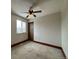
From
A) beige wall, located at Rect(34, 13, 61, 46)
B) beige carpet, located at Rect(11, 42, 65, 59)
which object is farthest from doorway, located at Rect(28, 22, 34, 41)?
beige carpet, located at Rect(11, 42, 65, 59)

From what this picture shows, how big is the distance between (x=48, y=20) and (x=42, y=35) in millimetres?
1470

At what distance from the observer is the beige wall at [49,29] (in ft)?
16.3

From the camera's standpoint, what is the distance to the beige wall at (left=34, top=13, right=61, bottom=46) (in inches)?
195

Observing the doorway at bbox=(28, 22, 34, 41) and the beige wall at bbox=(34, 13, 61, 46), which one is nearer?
the beige wall at bbox=(34, 13, 61, 46)

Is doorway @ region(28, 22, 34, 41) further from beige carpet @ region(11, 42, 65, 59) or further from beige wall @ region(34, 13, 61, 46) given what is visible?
beige carpet @ region(11, 42, 65, 59)

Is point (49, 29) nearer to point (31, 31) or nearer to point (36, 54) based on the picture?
point (36, 54)

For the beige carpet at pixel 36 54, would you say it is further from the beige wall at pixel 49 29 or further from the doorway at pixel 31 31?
the doorway at pixel 31 31

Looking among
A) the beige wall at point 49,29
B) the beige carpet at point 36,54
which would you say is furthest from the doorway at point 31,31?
the beige carpet at point 36,54

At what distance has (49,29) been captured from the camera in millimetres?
5547

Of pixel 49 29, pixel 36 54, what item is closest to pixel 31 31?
pixel 49 29

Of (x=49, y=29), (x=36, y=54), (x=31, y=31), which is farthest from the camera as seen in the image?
(x=31, y=31)

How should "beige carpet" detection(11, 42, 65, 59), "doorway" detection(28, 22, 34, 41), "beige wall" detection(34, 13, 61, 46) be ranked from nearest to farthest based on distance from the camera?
"beige carpet" detection(11, 42, 65, 59) < "beige wall" detection(34, 13, 61, 46) < "doorway" detection(28, 22, 34, 41)
